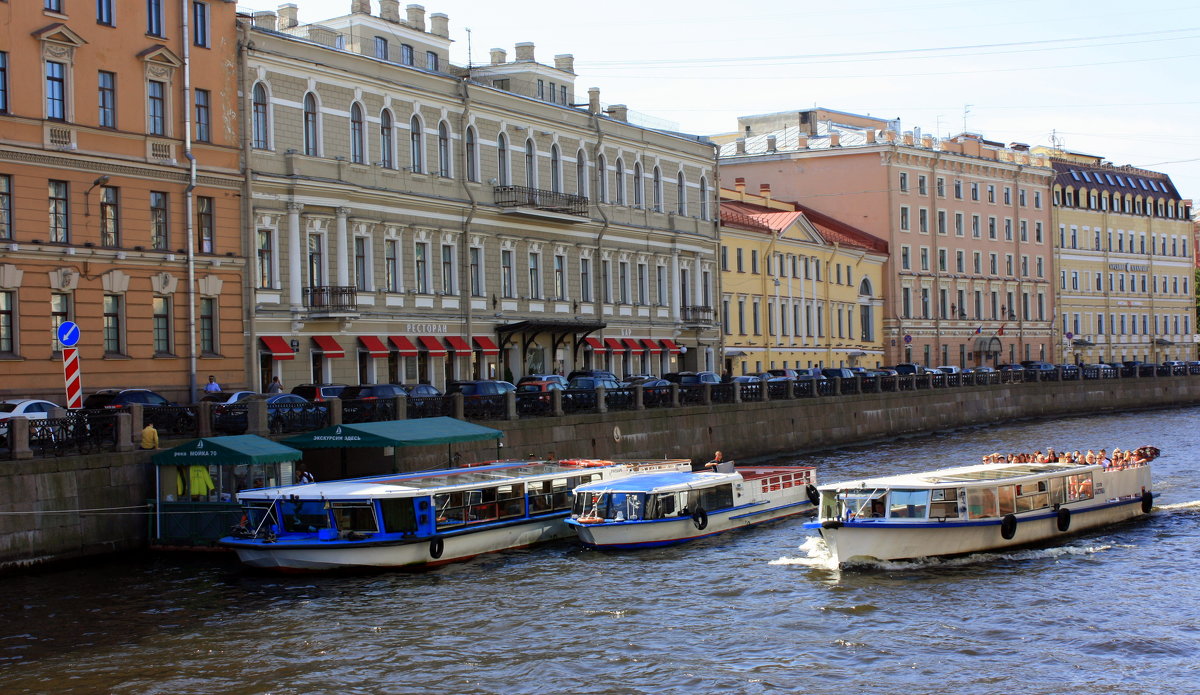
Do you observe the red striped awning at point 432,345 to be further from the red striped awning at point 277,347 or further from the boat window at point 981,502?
the boat window at point 981,502

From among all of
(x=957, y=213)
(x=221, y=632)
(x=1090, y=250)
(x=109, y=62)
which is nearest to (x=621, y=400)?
(x=109, y=62)

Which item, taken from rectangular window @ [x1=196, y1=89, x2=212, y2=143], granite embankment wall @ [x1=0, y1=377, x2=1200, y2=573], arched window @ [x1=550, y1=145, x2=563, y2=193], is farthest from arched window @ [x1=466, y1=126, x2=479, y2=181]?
rectangular window @ [x1=196, y1=89, x2=212, y2=143]

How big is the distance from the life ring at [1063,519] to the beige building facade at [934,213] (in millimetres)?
47355

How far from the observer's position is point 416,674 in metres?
18.4

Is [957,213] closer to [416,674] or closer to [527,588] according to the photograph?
[527,588]

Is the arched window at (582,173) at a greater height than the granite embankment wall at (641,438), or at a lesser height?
greater

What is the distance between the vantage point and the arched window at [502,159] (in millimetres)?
48500

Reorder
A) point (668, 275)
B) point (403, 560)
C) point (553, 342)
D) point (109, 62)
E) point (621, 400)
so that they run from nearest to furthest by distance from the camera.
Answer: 1. point (403, 560)
2. point (109, 62)
3. point (621, 400)
4. point (553, 342)
5. point (668, 275)

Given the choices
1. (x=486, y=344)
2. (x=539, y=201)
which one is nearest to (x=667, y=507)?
(x=486, y=344)

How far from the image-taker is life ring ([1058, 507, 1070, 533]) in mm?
27823

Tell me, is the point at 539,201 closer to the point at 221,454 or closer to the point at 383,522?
the point at 221,454

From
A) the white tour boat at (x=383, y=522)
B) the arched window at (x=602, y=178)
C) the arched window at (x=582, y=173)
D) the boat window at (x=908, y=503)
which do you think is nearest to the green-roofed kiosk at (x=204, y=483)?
the white tour boat at (x=383, y=522)

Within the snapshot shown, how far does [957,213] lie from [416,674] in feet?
220

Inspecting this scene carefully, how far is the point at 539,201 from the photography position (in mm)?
49438
